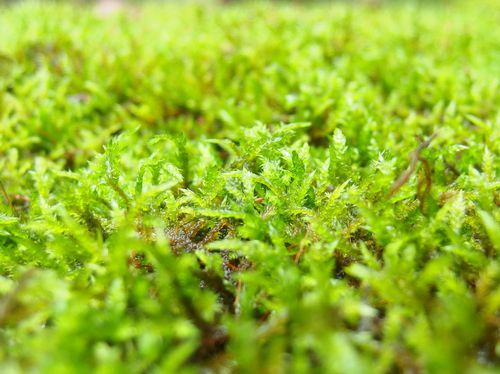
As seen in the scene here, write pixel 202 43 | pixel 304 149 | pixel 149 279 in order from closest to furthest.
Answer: pixel 149 279
pixel 304 149
pixel 202 43

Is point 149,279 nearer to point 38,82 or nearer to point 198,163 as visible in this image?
point 198,163

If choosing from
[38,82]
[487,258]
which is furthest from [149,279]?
[38,82]

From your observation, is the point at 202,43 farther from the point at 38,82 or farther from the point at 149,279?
the point at 149,279

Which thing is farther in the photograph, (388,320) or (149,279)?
(149,279)

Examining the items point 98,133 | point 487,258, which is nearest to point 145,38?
point 98,133

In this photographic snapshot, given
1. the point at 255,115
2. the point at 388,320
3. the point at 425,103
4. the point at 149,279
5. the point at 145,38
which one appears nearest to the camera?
the point at 388,320

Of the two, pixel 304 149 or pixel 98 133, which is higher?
pixel 304 149
